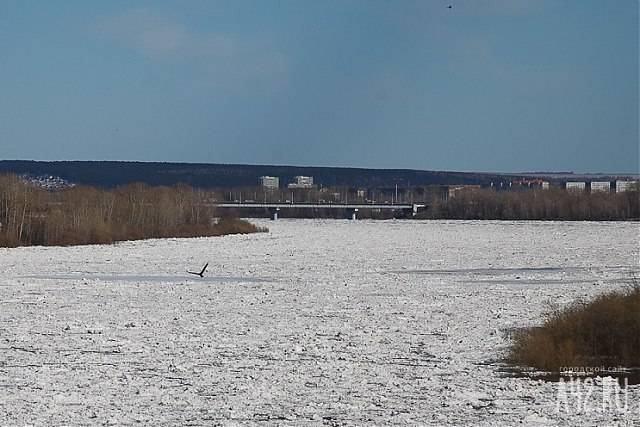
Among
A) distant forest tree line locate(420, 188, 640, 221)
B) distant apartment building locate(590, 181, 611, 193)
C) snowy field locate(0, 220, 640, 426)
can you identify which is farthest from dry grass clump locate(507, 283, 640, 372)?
distant apartment building locate(590, 181, 611, 193)

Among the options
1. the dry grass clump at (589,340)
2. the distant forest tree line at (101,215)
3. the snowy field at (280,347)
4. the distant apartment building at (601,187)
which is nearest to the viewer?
the snowy field at (280,347)

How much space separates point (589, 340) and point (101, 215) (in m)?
49.5

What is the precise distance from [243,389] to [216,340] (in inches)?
132

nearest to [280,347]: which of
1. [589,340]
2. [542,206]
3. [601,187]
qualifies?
[589,340]

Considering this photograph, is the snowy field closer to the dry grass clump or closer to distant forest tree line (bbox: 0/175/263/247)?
the dry grass clump

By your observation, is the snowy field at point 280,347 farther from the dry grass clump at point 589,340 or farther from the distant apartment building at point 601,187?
the distant apartment building at point 601,187

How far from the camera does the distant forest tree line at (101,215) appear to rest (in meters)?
50.8

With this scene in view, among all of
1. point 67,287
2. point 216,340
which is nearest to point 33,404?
point 216,340

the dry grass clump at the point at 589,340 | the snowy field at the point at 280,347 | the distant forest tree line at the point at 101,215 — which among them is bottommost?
the snowy field at the point at 280,347

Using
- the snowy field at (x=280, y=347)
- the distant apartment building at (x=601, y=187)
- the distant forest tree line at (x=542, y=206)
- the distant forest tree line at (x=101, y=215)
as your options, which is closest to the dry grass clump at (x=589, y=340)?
the snowy field at (x=280, y=347)

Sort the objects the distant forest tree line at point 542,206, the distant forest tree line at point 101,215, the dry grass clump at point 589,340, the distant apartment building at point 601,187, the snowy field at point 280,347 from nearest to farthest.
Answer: the snowy field at point 280,347
the dry grass clump at point 589,340
the distant forest tree line at point 101,215
the distant forest tree line at point 542,206
the distant apartment building at point 601,187

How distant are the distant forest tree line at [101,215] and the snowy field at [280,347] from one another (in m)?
24.8

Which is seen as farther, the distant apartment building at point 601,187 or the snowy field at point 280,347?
the distant apartment building at point 601,187

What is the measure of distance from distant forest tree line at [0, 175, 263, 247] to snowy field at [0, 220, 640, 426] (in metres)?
24.8
